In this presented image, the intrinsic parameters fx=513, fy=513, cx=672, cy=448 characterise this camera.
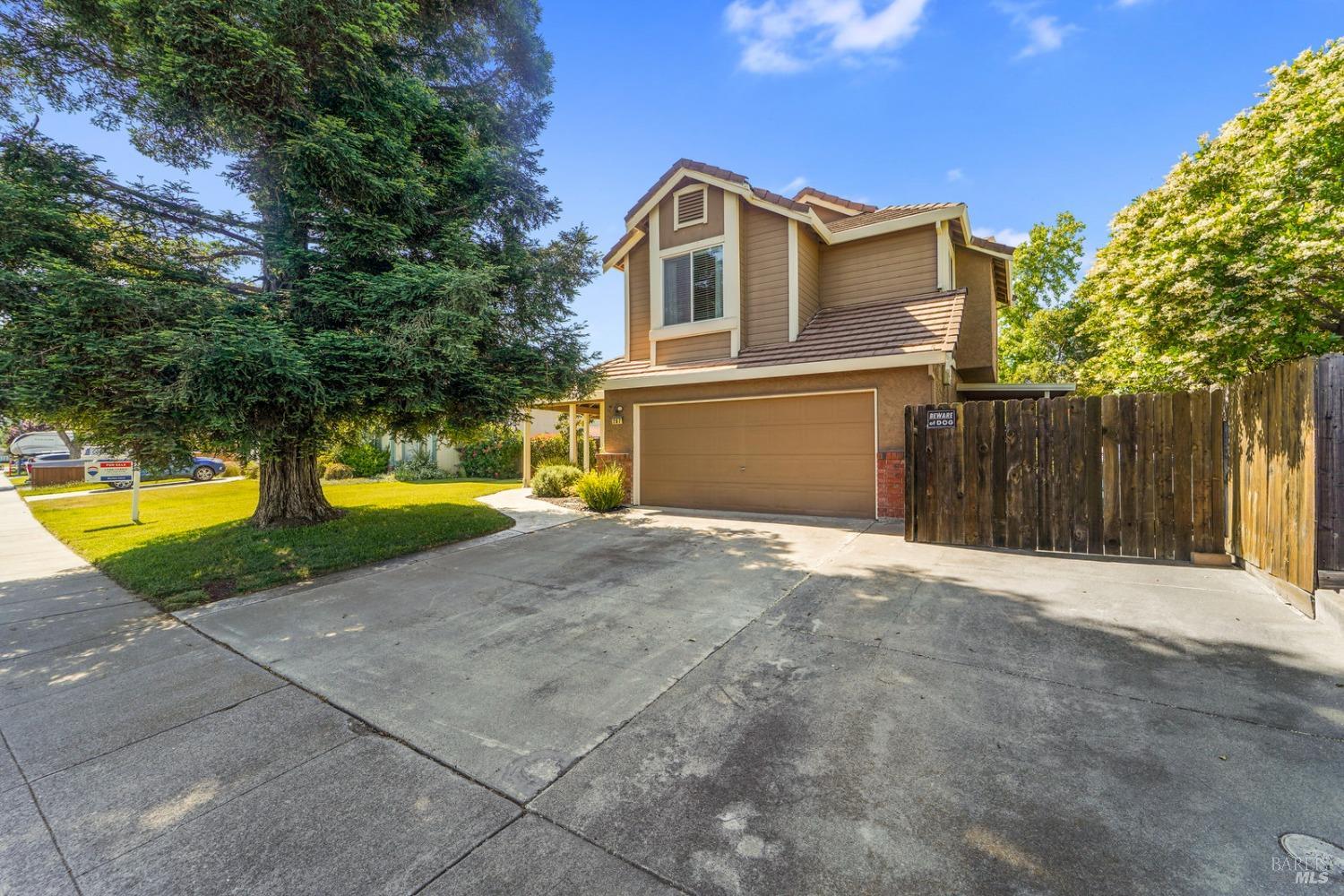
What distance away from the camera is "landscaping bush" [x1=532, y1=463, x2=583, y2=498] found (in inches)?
488

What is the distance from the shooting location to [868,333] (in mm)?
8914

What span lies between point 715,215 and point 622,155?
211cm

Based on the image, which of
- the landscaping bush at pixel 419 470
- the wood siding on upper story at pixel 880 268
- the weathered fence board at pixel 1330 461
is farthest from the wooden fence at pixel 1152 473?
the landscaping bush at pixel 419 470

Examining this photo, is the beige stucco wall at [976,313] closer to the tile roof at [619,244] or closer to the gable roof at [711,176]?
the gable roof at [711,176]

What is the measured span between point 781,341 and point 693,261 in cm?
258

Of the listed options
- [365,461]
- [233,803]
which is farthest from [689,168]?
[365,461]

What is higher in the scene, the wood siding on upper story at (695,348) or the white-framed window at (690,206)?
the white-framed window at (690,206)

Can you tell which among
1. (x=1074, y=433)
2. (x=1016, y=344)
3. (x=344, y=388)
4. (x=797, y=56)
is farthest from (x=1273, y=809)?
(x=1016, y=344)

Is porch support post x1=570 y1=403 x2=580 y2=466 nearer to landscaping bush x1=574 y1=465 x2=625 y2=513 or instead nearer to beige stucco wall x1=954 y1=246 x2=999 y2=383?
landscaping bush x1=574 y1=465 x2=625 y2=513

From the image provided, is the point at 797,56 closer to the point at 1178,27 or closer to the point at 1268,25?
the point at 1178,27

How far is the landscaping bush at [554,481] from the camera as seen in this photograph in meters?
12.4

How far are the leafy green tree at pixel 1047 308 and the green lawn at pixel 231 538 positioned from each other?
2245 cm

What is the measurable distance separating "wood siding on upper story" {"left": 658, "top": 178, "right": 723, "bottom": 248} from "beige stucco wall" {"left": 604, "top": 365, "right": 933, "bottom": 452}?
3.13 m

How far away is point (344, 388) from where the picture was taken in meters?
5.89
